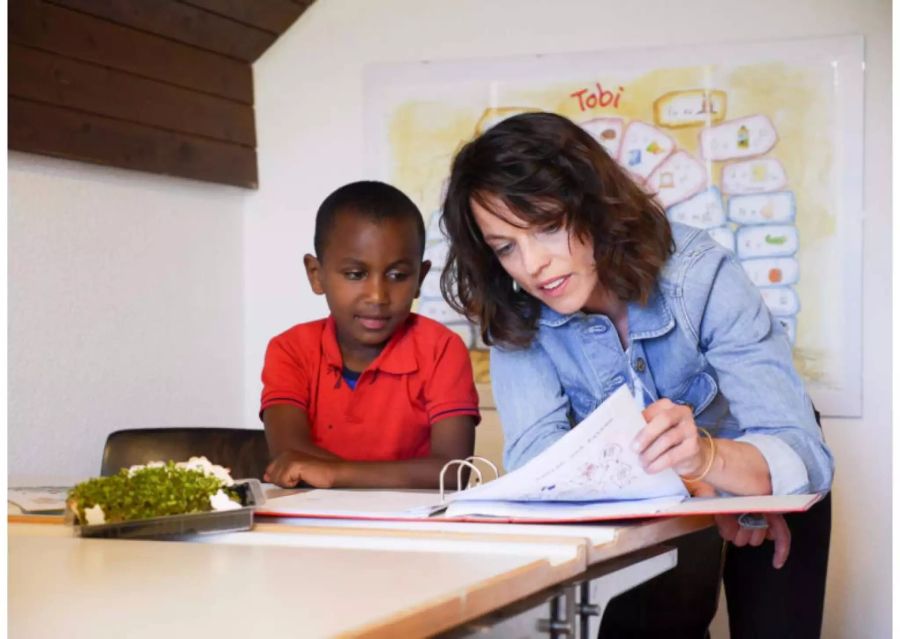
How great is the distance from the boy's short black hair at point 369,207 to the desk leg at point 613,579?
1.11 m

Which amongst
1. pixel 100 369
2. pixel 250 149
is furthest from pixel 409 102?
pixel 100 369

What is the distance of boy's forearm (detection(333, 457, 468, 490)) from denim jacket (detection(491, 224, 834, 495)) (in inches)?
10.1

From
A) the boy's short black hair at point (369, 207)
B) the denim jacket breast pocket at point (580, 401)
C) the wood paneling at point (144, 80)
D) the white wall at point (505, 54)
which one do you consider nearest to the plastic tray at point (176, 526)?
the denim jacket breast pocket at point (580, 401)

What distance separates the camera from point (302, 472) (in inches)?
69.9

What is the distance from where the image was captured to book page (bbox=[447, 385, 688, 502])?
1.23 meters

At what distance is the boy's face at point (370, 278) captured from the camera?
2.22m

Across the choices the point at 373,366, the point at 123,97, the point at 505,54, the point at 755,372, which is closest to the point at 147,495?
the point at 755,372

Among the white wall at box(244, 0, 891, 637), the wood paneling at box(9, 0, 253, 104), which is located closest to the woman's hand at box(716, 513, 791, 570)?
the white wall at box(244, 0, 891, 637)

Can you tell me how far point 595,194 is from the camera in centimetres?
161

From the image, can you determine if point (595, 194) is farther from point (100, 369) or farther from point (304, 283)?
point (304, 283)

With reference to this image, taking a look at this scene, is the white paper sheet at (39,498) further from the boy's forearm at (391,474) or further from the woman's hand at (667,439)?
the woman's hand at (667,439)

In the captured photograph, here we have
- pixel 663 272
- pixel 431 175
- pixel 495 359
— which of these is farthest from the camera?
pixel 431 175

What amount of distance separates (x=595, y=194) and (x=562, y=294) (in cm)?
14

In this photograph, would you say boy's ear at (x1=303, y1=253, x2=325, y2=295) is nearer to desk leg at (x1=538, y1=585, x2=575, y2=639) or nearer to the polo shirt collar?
the polo shirt collar
